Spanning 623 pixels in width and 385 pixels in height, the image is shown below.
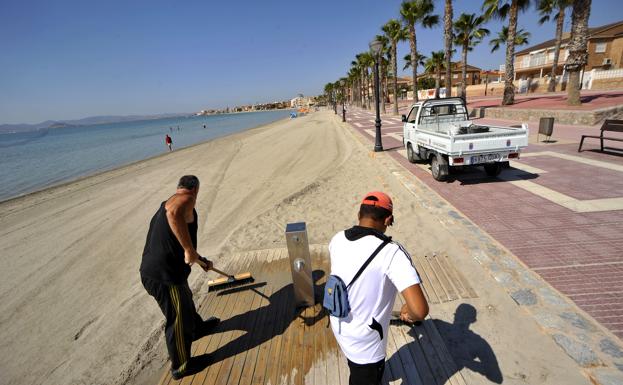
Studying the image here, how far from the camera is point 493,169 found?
26.5 ft

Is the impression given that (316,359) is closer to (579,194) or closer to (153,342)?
(153,342)

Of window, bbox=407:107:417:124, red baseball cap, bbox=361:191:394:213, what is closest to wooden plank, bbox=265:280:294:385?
red baseball cap, bbox=361:191:394:213

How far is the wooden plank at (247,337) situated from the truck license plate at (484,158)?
6.11 meters

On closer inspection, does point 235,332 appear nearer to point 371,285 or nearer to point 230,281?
point 230,281

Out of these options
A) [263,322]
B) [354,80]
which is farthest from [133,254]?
[354,80]

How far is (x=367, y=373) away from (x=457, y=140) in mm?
6693

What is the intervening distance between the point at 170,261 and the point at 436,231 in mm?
4631

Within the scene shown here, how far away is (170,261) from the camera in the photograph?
2713 mm

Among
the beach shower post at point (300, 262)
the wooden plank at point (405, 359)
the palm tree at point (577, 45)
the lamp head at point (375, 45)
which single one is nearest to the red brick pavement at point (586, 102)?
the palm tree at point (577, 45)

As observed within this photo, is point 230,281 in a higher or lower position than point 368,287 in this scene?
lower

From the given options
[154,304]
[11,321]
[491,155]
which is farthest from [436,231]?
[11,321]

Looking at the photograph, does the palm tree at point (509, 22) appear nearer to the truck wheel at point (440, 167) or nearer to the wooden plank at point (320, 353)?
the truck wheel at point (440, 167)

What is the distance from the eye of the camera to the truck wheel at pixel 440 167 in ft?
26.0

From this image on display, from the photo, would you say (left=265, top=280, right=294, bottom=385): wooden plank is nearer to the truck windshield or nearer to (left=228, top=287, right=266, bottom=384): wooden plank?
(left=228, top=287, right=266, bottom=384): wooden plank
